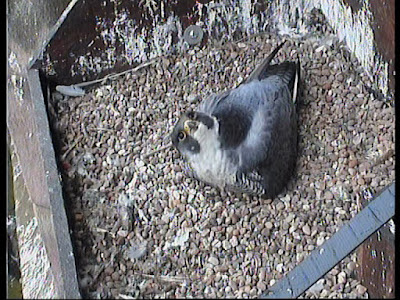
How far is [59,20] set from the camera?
3.04 m

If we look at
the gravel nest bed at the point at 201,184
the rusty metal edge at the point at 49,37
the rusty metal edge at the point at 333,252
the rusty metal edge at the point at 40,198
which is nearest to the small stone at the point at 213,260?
the gravel nest bed at the point at 201,184

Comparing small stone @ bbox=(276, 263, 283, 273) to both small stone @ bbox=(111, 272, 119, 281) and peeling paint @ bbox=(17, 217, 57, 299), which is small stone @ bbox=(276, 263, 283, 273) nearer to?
small stone @ bbox=(111, 272, 119, 281)

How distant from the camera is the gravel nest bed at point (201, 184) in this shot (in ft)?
7.97

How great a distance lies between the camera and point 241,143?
2637 mm

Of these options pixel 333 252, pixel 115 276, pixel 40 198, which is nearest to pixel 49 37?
pixel 40 198

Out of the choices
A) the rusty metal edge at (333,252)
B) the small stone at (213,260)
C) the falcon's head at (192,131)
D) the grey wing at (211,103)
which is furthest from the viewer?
the grey wing at (211,103)

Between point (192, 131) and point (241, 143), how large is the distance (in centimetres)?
19

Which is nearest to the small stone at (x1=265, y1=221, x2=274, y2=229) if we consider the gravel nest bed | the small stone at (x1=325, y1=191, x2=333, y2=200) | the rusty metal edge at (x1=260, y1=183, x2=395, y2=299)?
the gravel nest bed

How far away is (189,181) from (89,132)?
0.52m

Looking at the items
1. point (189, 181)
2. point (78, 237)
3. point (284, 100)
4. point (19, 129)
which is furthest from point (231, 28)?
point (78, 237)

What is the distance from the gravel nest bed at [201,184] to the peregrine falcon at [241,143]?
0.09m

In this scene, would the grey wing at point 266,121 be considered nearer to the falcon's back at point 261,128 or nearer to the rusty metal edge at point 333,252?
the falcon's back at point 261,128

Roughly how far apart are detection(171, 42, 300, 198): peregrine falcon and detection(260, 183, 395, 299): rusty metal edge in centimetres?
103

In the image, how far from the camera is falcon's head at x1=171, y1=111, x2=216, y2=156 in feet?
8.52
